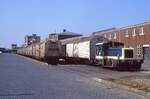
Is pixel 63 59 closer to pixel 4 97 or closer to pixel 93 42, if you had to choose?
pixel 93 42

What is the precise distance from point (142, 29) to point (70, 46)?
12166 mm

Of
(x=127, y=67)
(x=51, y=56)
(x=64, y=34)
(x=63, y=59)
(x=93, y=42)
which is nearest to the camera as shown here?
(x=127, y=67)

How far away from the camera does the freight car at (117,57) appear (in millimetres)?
40781

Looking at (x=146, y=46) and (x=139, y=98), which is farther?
(x=146, y=46)

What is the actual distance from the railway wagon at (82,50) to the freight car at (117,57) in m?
5.15

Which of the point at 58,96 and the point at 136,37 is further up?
the point at 136,37

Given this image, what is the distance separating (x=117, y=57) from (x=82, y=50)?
15836 millimetres

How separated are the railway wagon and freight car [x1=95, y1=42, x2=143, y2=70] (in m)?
5.15

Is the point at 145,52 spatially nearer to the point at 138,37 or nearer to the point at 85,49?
the point at 138,37

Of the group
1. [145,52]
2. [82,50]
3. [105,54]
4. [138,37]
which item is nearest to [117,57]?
[105,54]

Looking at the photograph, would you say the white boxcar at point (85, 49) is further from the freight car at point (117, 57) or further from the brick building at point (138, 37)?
the brick building at point (138, 37)

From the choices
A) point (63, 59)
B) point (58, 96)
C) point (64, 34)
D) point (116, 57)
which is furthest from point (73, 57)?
point (64, 34)

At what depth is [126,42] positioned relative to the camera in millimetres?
76062

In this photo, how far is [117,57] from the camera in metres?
41.4
